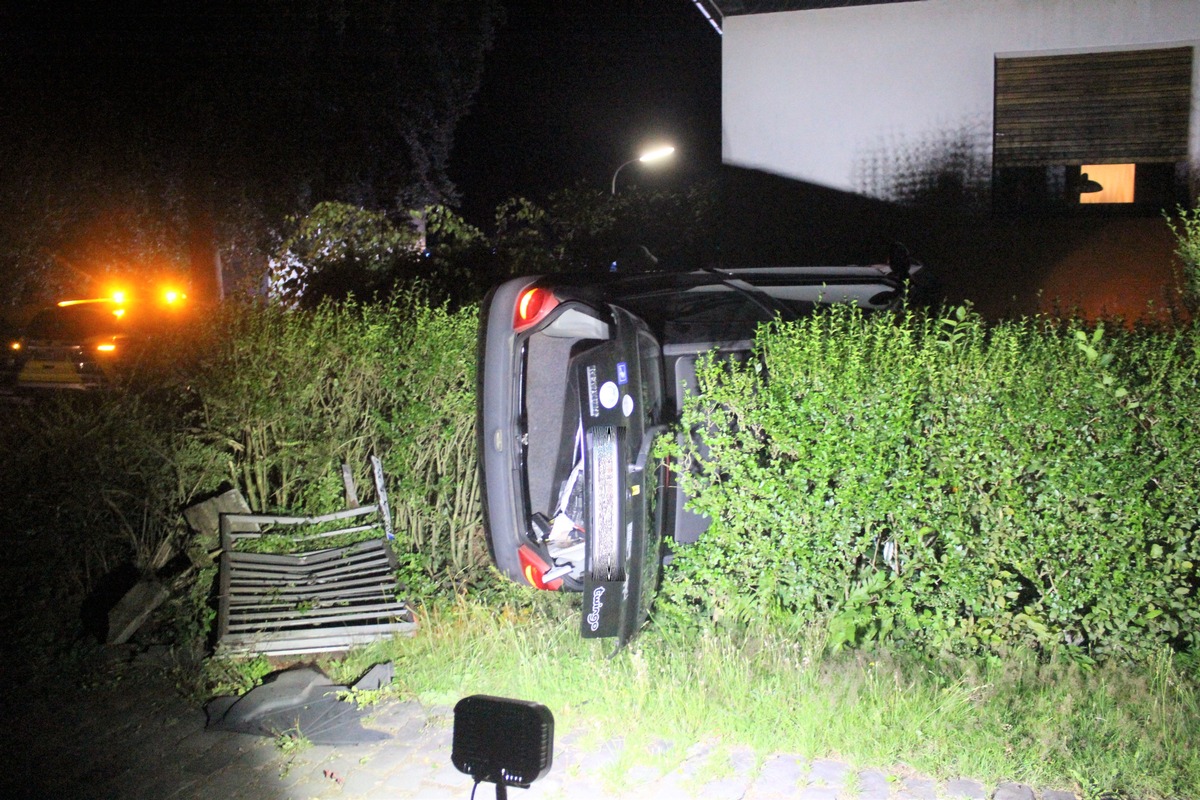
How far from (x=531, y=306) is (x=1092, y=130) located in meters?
10.8

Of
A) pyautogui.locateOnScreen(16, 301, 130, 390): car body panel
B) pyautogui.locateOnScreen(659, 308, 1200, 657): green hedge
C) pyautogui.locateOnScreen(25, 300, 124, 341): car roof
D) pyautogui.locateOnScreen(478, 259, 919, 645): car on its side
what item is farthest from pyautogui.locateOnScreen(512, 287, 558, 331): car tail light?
pyautogui.locateOnScreen(25, 300, 124, 341): car roof

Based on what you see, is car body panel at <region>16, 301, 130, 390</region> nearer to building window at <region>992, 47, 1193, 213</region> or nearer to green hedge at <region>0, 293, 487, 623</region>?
green hedge at <region>0, 293, 487, 623</region>

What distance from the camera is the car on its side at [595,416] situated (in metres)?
4.73

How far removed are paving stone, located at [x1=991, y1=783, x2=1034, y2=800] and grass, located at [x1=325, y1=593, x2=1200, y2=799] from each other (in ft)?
0.12

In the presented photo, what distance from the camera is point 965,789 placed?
4012 mm

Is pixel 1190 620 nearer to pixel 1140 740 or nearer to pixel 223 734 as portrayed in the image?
pixel 1140 740

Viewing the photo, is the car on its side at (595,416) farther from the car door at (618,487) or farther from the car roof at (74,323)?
the car roof at (74,323)

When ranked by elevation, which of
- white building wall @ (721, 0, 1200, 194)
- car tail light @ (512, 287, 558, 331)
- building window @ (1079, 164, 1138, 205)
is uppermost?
white building wall @ (721, 0, 1200, 194)

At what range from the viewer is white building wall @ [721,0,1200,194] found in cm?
1327

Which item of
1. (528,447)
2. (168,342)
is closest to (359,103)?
(168,342)

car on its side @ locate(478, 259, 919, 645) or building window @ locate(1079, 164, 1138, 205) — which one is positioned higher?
building window @ locate(1079, 164, 1138, 205)

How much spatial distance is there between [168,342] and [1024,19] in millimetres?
11429

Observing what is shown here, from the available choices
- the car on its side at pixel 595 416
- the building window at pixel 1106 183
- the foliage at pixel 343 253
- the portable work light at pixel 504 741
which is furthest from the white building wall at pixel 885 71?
the portable work light at pixel 504 741

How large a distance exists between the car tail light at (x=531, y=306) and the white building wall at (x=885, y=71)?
10182 millimetres
